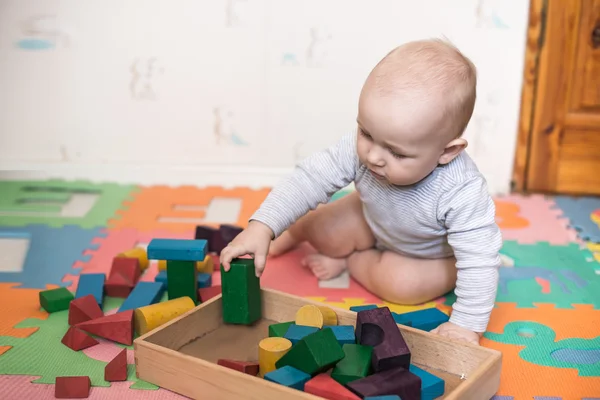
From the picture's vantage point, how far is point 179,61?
179 cm

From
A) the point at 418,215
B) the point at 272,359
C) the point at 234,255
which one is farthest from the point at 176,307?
the point at 418,215

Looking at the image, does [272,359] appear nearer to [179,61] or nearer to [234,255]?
[234,255]

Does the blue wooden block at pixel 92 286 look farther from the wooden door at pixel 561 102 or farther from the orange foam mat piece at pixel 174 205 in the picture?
the wooden door at pixel 561 102

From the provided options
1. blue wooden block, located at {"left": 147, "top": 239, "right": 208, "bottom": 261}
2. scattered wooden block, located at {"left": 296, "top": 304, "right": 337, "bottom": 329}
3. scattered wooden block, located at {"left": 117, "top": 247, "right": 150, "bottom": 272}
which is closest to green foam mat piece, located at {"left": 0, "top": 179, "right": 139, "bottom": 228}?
scattered wooden block, located at {"left": 117, "top": 247, "right": 150, "bottom": 272}

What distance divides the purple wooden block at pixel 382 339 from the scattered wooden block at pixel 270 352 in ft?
0.34

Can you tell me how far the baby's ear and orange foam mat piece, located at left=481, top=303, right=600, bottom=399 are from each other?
31 centimetres

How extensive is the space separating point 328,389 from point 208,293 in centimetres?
39

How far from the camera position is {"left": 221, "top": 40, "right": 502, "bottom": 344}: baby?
95 cm

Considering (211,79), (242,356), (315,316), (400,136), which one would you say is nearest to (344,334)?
(315,316)

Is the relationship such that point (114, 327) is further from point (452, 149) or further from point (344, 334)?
point (452, 149)

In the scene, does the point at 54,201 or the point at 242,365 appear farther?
the point at 54,201

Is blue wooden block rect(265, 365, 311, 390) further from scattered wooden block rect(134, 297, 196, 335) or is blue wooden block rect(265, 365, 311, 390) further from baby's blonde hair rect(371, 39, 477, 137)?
baby's blonde hair rect(371, 39, 477, 137)

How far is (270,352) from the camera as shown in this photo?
93 centimetres

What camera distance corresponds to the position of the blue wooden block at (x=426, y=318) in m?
1.08
